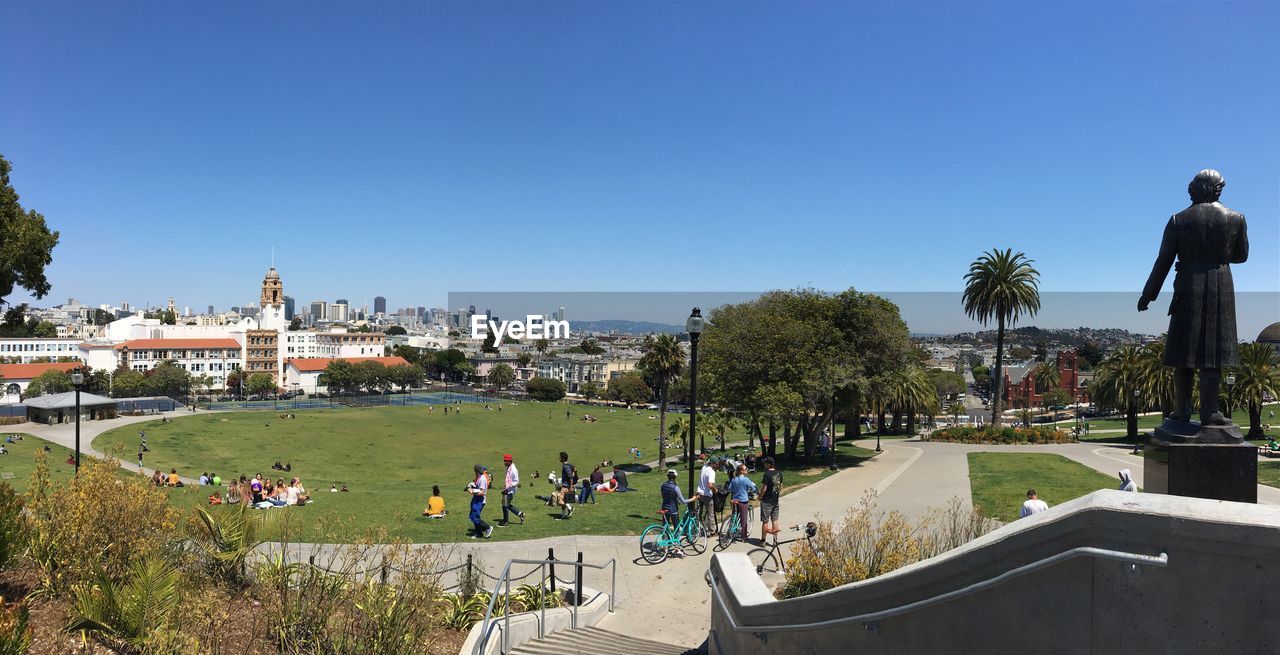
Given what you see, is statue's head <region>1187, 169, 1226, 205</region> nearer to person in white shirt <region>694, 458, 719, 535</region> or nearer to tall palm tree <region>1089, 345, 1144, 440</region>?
person in white shirt <region>694, 458, 719, 535</region>

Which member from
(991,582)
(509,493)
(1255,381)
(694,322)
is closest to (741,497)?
(694,322)

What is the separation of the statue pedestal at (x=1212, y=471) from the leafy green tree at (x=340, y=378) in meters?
124

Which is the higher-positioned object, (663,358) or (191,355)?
(663,358)

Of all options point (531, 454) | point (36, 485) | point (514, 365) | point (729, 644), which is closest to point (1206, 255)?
point (729, 644)

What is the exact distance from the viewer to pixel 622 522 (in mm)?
14719

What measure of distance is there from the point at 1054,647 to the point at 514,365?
179 metres

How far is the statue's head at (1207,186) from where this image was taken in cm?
680

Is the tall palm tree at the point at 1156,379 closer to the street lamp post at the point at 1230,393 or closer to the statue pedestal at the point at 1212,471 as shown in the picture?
the street lamp post at the point at 1230,393

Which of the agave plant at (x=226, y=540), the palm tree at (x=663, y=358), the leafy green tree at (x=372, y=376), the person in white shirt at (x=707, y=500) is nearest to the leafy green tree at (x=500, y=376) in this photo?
the leafy green tree at (x=372, y=376)

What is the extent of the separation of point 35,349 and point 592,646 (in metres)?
158

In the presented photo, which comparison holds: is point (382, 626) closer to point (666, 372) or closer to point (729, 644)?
point (729, 644)

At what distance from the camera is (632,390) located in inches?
4719

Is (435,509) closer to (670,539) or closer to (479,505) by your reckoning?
(479,505)

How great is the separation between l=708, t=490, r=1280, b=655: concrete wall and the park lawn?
31.3 feet
